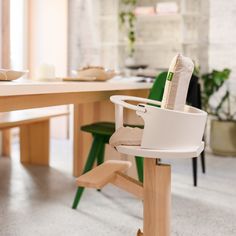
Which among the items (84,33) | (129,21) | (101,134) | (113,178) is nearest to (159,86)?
(101,134)

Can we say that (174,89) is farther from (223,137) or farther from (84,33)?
(84,33)

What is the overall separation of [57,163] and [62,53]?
5.52 ft

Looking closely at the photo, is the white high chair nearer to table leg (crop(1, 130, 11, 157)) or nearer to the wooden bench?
the wooden bench

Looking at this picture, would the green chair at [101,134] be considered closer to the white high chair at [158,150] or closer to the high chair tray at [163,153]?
the white high chair at [158,150]

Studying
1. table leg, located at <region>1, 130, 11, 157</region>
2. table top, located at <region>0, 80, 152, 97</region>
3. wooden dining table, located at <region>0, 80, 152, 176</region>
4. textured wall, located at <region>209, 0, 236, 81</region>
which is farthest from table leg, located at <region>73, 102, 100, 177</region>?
textured wall, located at <region>209, 0, 236, 81</region>

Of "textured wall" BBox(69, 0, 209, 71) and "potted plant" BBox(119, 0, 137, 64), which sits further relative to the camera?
"potted plant" BBox(119, 0, 137, 64)

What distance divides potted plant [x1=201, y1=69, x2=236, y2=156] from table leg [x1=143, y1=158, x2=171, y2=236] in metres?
2.36

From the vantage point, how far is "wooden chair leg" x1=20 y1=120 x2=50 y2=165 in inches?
137

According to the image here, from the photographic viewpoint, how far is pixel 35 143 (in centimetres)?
354

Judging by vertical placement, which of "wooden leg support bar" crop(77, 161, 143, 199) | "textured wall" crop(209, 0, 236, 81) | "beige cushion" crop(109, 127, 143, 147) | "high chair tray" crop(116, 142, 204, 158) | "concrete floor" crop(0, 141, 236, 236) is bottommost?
"concrete floor" crop(0, 141, 236, 236)

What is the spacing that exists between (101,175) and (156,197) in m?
0.25

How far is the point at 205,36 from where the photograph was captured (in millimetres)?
4266

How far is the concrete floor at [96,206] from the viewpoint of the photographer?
206 cm

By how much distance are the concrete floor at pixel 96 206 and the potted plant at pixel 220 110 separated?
1.89ft
